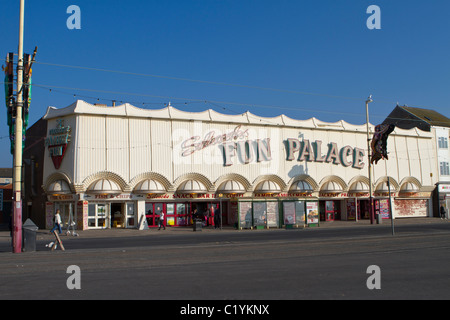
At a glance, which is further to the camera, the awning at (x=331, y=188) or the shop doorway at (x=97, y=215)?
the awning at (x=331, y=188)

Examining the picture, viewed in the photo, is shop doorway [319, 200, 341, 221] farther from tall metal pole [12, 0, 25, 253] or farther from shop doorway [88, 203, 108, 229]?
tall metal pole [12, 0, 25, 253]

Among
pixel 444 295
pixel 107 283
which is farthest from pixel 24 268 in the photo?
pixel 444 295

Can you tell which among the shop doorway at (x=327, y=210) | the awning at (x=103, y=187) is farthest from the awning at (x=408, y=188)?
the awning at (x=103, y=187)

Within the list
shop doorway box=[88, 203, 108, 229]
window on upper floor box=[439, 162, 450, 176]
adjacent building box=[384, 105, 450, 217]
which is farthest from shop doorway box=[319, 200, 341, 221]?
shop doorway box=[88, 203, 108, 229]

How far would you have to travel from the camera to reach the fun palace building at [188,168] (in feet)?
117

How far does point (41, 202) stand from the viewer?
39.3m

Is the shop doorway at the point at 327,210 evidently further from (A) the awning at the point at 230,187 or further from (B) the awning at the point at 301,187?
(A) the awning at the point at 230,187

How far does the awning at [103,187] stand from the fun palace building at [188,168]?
8cm

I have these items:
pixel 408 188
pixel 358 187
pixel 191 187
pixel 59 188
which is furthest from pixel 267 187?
pixel 408 188

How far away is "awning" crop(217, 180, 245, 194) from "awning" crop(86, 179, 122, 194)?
9215 mm

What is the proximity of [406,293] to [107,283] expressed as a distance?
21.0 ft

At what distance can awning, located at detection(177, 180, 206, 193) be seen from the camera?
38156 mm

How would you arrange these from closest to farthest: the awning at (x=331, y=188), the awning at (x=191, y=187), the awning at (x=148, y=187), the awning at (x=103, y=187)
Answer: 1. the awning at (x=103, y=187)
2. the awning at (x=148, y=187)
3. the awning at (x=191, y=187)
4. the awning at (x=331, y=188)

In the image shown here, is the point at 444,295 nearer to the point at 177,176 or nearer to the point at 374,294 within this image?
the point at 374,294
